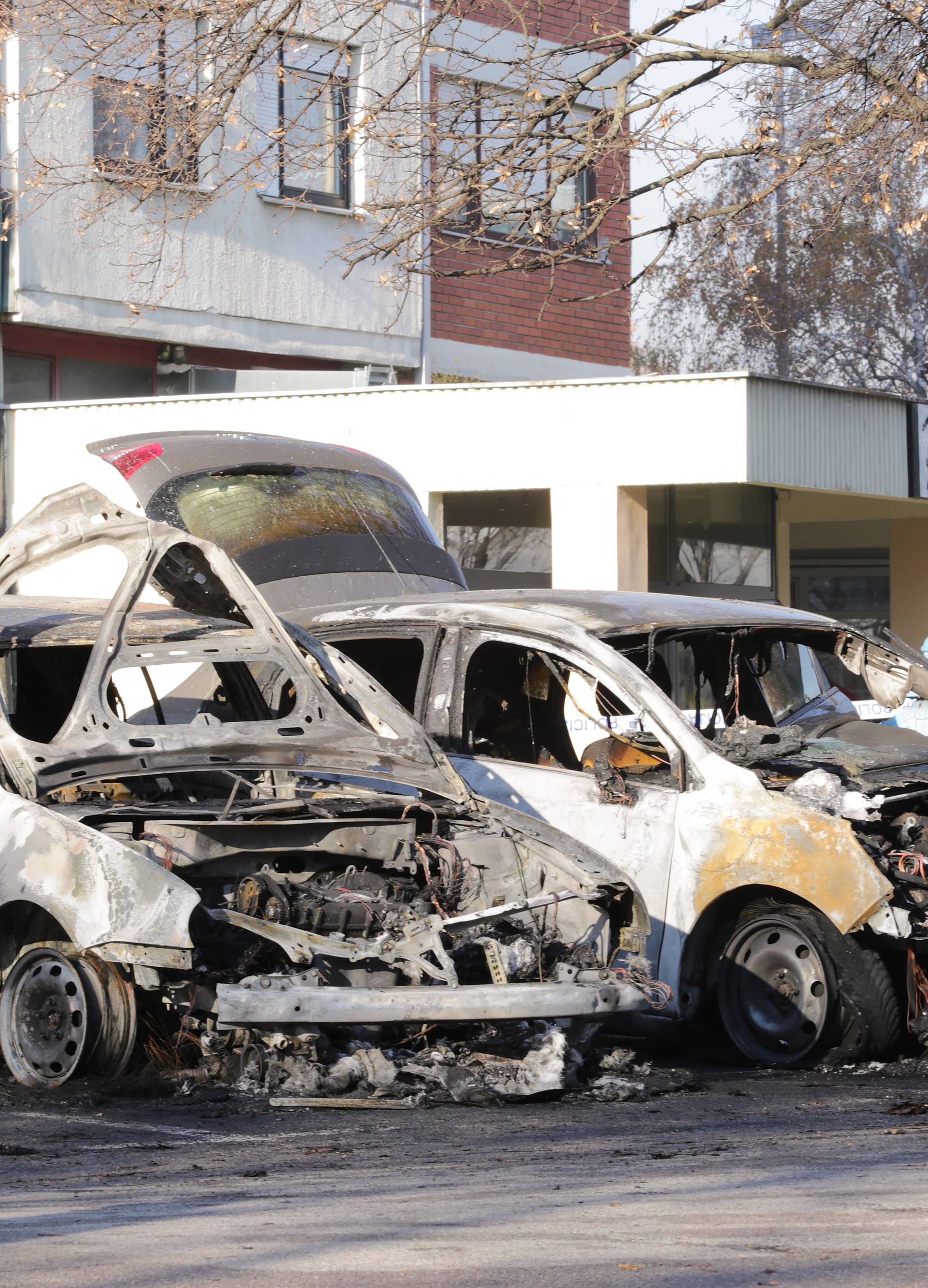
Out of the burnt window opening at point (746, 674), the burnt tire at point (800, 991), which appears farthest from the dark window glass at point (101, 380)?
the burnt tire at point (800, 991)

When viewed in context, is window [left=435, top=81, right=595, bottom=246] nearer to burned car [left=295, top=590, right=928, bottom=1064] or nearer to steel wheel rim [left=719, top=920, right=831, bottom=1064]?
burned car [left=295, top=590, right=928, bottom=1064]

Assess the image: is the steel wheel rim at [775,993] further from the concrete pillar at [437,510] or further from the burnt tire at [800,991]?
the concrete pillar at [437,510]

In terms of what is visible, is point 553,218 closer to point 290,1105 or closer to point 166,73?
point 166,73

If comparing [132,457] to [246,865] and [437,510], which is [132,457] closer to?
[246,865]

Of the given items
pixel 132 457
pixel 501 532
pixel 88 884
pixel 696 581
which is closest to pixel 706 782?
pixel 88 884

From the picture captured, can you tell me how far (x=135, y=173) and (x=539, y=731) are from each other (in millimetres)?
7659

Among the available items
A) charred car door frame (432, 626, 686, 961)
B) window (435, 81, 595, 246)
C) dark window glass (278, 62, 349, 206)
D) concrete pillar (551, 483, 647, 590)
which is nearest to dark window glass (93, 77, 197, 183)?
window (435, 81, 595, 246)

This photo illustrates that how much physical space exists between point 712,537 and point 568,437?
9.75 ft

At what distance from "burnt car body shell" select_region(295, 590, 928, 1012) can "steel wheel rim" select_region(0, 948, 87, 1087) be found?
2127 mm

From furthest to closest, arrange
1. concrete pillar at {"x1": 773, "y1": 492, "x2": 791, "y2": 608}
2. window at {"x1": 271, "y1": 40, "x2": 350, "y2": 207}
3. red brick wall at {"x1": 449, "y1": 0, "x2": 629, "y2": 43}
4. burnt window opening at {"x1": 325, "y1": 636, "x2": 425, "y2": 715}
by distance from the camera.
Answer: red brick wall at {"x1": 449, "y1": 0, "x2": 629, "y2": 43}
concrete pillar at {"x1": 773, "y1": 492, "x2": 791, "y2": 608}
window at {"x1": 271, "y1": 40, "x2": 350, "y2": 207}
burnt window opening at {"x1": 325, "y1": 636, "x2": 425, "y2": 715}

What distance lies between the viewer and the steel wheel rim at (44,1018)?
6832 mm

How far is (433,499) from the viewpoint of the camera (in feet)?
58.1

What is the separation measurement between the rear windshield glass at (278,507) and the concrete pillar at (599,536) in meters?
4.90

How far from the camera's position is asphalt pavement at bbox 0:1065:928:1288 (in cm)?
418
